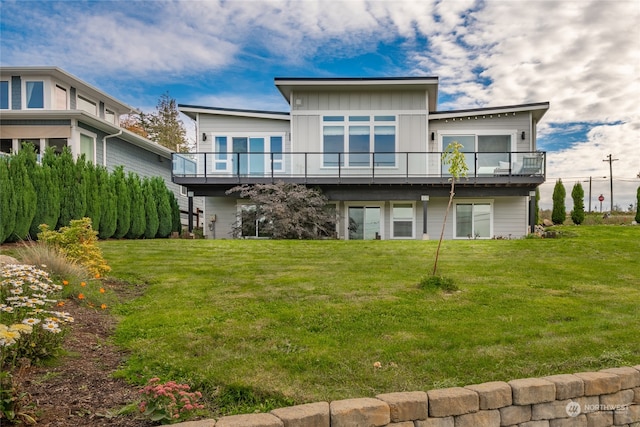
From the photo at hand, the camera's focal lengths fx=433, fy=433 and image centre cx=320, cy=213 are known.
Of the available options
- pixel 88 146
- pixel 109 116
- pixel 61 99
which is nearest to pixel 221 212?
pixel 88 146

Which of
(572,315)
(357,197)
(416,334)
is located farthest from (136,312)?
(357,197)

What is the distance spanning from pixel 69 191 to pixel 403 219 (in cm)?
1165

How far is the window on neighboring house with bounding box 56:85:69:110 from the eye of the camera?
17859mm

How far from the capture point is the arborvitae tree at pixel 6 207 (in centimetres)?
947

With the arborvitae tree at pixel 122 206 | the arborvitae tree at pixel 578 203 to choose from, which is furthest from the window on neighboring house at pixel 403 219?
the arborvitae tree at pixel 578 203

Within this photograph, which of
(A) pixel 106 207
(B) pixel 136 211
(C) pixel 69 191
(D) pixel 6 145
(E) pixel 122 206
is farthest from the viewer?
(D) pixel 6 145

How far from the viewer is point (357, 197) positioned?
16578mm

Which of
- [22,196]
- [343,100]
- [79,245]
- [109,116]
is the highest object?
[109,116]

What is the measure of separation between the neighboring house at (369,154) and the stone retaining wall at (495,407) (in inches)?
490

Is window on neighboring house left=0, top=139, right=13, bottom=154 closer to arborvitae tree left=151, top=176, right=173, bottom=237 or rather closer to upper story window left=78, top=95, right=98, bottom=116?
upper story window left=78, top=95, right=98, bottom=116

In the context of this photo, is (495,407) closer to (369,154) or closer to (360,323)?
(360,323)

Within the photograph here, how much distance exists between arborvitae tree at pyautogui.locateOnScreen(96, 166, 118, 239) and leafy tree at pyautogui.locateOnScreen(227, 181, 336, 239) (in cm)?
394

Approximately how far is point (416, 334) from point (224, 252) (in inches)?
250

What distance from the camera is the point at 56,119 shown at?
53.4ft
